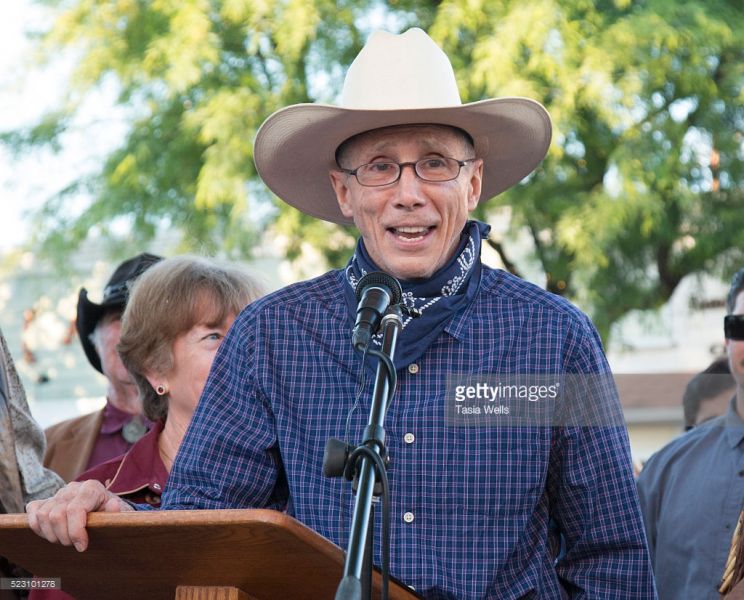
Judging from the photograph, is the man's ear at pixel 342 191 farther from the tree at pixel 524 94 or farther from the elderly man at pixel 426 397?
the tree at pixel 524 94

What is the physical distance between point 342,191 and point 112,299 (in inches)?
96.5

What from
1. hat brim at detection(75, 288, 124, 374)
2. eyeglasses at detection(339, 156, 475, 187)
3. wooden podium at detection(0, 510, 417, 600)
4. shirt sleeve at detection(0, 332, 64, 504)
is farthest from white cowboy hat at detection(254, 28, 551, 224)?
hat brim at detection(75, 288, 124, 374)

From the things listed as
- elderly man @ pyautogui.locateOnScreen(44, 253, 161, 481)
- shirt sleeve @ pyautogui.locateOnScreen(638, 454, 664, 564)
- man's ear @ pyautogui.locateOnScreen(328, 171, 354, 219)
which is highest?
man's ear @ pyautogui.locateOnScreen(328, 171, 354, 219)

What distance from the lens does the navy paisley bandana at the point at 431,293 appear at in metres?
3.20

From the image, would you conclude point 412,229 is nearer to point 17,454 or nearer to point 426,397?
point 426,397

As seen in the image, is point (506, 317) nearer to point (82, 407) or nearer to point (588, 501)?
point (588, 501)

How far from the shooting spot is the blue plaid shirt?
305cm

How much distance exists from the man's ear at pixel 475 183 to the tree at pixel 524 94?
664cm

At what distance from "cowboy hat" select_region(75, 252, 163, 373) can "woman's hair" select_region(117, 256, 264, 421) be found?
124cm

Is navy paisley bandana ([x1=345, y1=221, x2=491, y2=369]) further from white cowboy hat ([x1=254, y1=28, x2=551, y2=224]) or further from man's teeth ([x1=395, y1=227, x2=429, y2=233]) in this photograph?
white cowboy hat ([x1=254, y1=28, x2=551, y2=224])

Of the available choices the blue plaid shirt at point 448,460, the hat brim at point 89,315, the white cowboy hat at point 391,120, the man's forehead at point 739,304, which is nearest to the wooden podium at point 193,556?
the blue plaid shirt at point 448,460

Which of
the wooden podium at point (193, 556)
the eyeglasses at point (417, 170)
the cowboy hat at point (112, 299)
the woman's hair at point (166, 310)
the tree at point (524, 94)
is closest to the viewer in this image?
the wooden podium at point (193, 556)

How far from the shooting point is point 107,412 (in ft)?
18.9

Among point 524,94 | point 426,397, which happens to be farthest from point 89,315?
point 524,94
